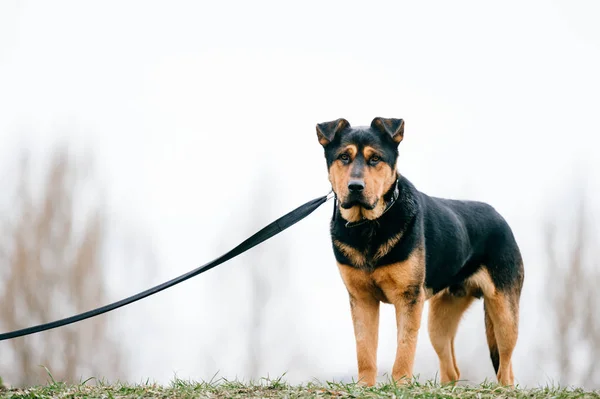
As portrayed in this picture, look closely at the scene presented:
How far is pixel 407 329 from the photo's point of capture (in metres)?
6.85

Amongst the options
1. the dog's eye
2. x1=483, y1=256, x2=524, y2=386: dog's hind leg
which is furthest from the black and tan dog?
x1=483, y1=256, x2=524, y2=386: dog's hind leg

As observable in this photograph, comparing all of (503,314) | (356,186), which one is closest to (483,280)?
(503,314)

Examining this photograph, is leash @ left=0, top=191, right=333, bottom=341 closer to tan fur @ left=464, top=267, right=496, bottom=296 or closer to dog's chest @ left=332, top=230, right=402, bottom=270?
dog's chest @ left=332, top=230, right=402, bottom=270

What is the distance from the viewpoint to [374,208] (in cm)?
686

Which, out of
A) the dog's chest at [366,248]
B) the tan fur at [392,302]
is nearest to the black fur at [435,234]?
the dog's chest at [366,248]

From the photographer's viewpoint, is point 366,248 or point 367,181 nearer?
point 367,181

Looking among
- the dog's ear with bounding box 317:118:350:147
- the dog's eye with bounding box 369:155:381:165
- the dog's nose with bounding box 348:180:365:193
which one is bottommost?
the dog's nose with bounding box 348:180:365:193

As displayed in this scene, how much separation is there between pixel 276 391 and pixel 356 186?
195 cm

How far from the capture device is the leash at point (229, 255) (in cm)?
609

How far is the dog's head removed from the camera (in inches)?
257

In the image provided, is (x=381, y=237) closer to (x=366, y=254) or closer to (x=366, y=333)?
(x=366, y=254)

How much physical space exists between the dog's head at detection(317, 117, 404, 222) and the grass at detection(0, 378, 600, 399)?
1.64 meters

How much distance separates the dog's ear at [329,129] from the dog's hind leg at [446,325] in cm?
280

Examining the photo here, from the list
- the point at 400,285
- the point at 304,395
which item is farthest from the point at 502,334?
the point at 304,395
